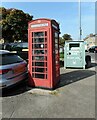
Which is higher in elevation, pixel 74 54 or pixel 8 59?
pixel 74 54

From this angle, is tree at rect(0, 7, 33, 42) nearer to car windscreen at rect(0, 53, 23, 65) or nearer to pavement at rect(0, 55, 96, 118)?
car windscreen at rect(0, 53, 23, 65)

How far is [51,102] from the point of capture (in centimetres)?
566

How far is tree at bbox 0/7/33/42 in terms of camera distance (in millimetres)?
29172

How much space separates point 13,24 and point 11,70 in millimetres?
23808

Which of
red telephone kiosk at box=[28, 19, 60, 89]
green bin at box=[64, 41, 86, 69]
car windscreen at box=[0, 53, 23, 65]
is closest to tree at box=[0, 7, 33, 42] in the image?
green bin at box=[64, 41, 86, 69]

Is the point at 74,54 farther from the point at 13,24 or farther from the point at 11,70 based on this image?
the point at 13,24

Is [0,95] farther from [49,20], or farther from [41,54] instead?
[49,20]

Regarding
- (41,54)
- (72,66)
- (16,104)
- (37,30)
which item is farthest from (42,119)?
(72,66)

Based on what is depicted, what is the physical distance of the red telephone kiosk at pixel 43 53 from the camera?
6.83 metres

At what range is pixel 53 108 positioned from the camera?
5180 mm

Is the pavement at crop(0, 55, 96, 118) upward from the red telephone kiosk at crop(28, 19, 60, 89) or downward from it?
downward

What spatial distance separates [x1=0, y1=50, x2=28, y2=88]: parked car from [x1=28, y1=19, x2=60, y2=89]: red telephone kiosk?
0.34 m

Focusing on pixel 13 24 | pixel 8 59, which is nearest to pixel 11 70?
pixel 8 59

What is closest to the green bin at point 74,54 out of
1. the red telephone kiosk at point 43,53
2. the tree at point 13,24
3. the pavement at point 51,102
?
the pavement at point 51,102
